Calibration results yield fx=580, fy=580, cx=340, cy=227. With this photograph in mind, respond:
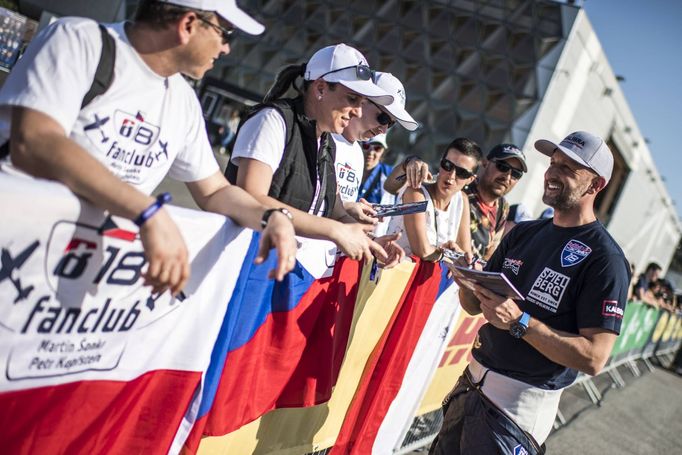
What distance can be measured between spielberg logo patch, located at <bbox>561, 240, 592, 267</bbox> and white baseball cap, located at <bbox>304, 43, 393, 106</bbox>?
118cm

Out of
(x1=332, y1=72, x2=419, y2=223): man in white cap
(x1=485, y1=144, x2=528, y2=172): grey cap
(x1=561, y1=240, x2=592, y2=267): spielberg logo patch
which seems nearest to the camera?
(x1=561, y1=240, x2=592, y2=267): spielberg logo patch

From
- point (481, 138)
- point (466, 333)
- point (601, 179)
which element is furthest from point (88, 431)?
point (481, 138)

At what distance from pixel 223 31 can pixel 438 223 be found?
2.59 meters

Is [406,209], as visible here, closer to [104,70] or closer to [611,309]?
[611,309]

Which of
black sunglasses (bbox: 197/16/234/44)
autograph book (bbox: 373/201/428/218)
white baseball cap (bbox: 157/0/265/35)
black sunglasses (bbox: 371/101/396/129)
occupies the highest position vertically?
black sunglasses (bbox: 371/101/396/129)

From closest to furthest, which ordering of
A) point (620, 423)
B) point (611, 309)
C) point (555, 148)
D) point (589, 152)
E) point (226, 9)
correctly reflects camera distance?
point (226, 9) → point (611, 309) → point (589, 152) → point (555, 148) → point (620, 423)

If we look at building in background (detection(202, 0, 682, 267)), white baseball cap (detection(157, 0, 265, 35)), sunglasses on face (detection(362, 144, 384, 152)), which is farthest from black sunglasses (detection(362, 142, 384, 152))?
building in background (detection(202, 0, 682, 267))

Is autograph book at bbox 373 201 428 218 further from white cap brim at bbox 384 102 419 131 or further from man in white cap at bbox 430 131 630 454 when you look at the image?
white cap brim at bbox 384 102 419 131

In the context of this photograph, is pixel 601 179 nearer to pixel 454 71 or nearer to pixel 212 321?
pixel 212 321

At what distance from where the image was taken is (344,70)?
290cm

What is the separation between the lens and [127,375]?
1981 mm

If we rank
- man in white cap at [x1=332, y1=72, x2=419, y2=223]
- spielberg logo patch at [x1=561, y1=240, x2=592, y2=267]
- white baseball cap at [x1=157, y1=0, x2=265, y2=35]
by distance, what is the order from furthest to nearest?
man in white cap at [x1=332, y1=72, x2=419, y2=223], spielberg logo patch at [x1=561, y1=240, x2=592, y2=267], white baseball cap at [x1=157, y1=0, x2=265, y2=35]

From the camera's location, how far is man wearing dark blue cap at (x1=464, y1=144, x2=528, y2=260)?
15.9 feet

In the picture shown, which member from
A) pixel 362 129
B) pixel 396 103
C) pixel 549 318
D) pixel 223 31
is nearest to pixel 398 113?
pixel 396 103
